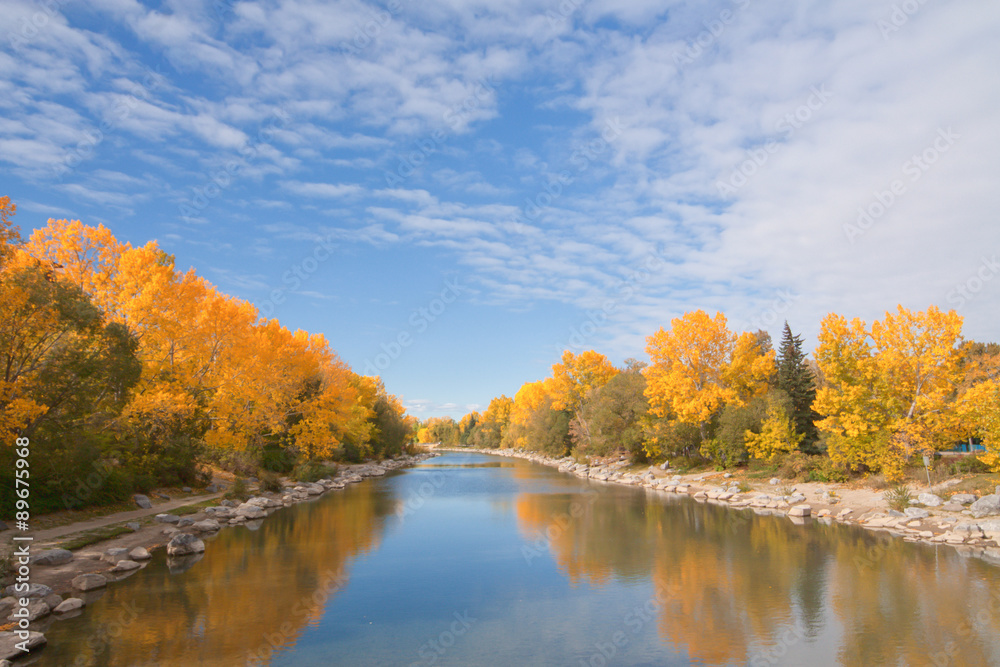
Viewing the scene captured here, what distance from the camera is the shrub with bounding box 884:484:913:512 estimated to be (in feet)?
76.2

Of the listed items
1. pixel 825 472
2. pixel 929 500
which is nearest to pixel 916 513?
pixel 929 500

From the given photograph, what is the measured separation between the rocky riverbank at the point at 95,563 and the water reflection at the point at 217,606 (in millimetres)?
382

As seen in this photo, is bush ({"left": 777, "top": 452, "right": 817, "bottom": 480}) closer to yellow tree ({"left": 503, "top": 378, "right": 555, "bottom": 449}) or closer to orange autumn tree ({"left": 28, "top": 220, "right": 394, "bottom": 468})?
orange autumn tree ({"left": 28, "top": 220, "right": 394, "bottom": 468})

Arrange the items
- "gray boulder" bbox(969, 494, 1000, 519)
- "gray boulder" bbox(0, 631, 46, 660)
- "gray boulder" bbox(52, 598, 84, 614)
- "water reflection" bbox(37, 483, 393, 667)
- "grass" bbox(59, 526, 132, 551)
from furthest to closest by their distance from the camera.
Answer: "gray boulder" bbox(969, 494, 1000, 519)
"grass" bbox(59, 526, 132, 551)
"gray boulder" bbox(52, 598, 84, 614)
"water reflection" bbox(37, 483, 393, 667)
"gray boulder" bbox(0, 631, 46, 660)

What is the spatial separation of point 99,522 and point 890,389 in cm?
3464

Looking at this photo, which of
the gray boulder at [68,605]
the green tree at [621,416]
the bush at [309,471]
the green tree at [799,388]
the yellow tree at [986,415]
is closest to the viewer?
the gray boulder at [68,605]

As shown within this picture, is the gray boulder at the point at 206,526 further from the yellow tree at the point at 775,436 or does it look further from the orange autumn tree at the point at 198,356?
the yellow tree at the point at 775,436

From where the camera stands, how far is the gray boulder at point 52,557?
15180 millimetres

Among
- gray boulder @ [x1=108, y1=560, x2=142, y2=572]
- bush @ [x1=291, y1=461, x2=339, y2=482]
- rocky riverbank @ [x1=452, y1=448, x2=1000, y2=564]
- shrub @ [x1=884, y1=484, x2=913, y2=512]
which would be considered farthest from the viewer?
bush @ [x1=291, y1=461, x2=339, y2=482]

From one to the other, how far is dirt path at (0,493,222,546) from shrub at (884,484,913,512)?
101ft

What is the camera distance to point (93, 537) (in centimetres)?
1809

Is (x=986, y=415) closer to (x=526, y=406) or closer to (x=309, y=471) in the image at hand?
(x=309, y=471)

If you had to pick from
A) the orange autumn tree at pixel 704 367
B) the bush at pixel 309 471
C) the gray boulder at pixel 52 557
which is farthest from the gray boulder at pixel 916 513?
the bush at pixel 309 471

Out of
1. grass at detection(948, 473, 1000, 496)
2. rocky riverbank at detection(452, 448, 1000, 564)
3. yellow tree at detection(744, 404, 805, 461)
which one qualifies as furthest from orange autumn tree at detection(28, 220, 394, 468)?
grass at detection(948, 473, 1000, 496)
